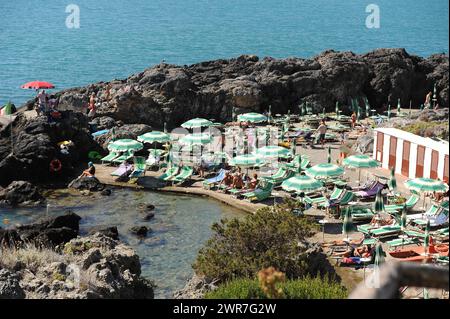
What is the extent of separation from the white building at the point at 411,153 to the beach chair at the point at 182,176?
834 centimetres

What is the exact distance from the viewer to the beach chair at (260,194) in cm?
2894

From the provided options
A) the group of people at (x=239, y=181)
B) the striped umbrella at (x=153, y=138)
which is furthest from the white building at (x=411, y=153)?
the striped umbrella at (x=153, y=138)

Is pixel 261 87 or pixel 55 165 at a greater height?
pixel 261 87

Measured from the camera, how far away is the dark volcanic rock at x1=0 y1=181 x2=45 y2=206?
30.5 metres

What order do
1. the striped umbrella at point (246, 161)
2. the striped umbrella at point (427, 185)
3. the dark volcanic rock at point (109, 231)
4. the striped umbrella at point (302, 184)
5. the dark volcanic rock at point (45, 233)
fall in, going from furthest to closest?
1. the striped umbrella at point (246, 161)
2. the striped umbrella at point (302, 184)
3. the dark volcanic rock at point (109, 231)
4. the striped umbrella at point (427, 185)
5. the dark volcanic rock at point (45, 233)

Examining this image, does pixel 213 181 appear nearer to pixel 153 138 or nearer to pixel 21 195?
pixel 153 138

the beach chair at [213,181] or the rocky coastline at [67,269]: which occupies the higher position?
the rocky coastline at [67,269]

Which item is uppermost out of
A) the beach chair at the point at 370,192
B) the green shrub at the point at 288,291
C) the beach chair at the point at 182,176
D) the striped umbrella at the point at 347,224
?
the green shrub at the point at 288,291

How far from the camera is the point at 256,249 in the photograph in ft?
64.3

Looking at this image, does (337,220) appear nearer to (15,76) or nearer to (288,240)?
(288,240)

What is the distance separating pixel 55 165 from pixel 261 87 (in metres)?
16.5

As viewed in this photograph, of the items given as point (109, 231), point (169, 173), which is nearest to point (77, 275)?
point (109, 231)

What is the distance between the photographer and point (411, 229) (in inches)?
948

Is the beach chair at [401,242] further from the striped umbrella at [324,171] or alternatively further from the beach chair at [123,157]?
the beach chair at [123,157]
